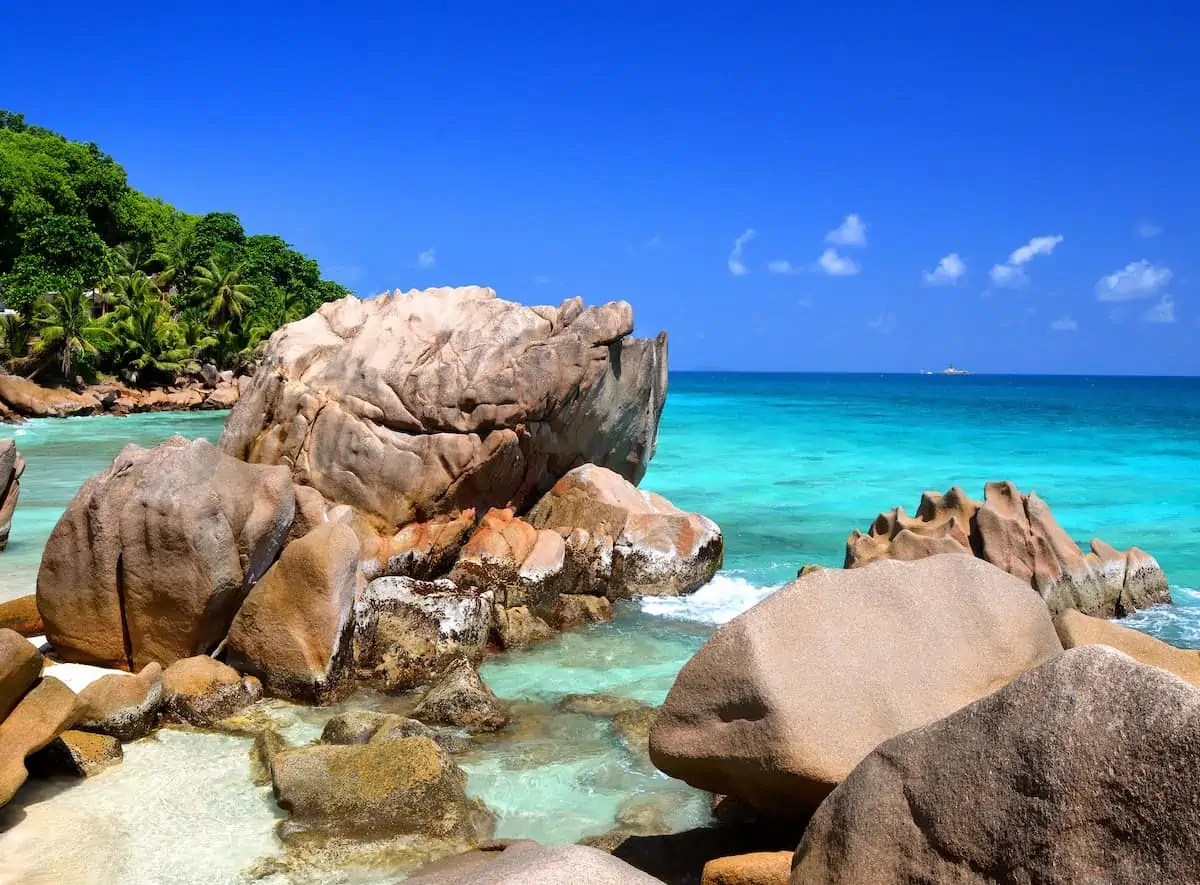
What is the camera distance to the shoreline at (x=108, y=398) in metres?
43.5

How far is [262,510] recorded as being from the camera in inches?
378

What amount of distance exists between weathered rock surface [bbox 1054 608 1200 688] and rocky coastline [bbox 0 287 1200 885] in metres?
0.03

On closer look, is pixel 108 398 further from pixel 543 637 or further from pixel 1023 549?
pixel 1023 549

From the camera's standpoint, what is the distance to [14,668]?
6.47 meters

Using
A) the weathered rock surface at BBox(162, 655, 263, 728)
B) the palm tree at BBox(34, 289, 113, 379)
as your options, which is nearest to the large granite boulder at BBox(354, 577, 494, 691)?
the weathered rock surface at BBox(162, 655, 263, 728)

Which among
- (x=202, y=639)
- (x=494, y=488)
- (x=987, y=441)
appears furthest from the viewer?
(x=987, y=441)

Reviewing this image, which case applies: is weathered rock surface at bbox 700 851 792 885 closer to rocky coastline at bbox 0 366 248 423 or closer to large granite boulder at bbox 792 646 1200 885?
large granite boulder at bbox 792 646 1200 885

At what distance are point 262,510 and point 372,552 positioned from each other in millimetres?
2732

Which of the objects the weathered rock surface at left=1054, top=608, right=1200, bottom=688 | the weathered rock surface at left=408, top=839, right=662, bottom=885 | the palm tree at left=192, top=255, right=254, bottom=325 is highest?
the palm tree at left=192, top=255, right=254, bottom=325

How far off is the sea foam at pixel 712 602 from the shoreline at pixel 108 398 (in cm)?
3272

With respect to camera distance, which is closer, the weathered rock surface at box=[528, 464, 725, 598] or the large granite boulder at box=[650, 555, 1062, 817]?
the large granite boulder at box=[650, 555, 1062, 817]

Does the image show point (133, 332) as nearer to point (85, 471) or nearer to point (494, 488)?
point (85, 471)

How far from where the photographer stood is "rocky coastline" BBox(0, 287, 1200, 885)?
12.1 feet

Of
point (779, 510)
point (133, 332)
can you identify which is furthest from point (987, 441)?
point (133, 332)
